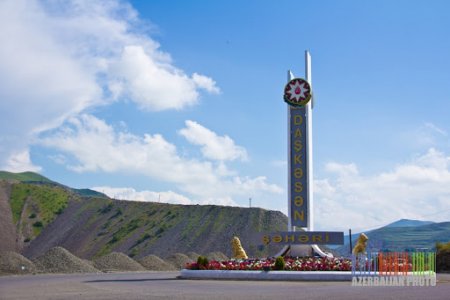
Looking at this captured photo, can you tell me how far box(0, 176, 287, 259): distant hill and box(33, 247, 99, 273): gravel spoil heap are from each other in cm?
4077

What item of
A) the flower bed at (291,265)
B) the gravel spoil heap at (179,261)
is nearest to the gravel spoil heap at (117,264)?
the gravel spoil heap at (179,261)

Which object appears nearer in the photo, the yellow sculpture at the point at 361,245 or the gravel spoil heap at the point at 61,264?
the yellow sculpture at the point at 361,245

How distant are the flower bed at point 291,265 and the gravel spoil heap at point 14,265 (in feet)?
62.0

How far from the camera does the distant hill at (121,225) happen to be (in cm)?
10238

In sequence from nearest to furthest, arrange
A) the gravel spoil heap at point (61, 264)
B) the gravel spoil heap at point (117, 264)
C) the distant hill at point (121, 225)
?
the gravel spoil heap at point (61, 264), the gravel spoil heap at point (117, 264), the distant hill at point (121, 225)

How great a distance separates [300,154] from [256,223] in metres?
64.4

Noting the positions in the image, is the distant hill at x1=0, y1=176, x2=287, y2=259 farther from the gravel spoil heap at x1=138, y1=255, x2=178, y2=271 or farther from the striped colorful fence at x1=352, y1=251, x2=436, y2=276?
the striped colorful fence at x1=352, y1=251, x2=436, y2=276

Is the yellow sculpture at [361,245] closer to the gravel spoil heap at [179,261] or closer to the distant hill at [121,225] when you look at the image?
the gravel spoil heap at [179,261]

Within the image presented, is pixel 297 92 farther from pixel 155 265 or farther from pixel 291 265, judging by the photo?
pixel 155 265

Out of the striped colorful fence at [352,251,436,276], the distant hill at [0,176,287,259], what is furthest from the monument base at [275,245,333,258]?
the distant hill at [0,176,287,259]

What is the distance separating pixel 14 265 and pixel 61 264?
185 inches

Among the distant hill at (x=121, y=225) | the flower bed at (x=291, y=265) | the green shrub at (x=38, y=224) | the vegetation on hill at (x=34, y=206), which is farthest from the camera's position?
the green shrub at (x=38, y=224)

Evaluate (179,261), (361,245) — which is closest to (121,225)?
(179,261)

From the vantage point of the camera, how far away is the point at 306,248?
42.4 m
